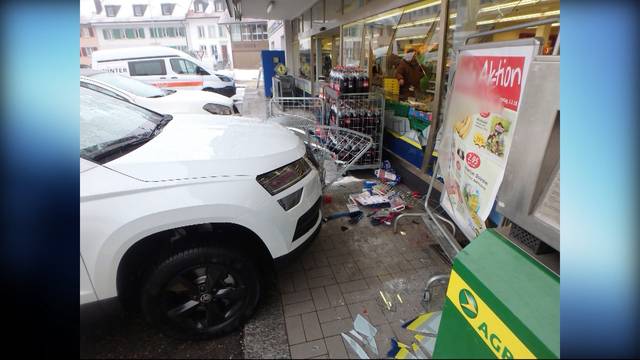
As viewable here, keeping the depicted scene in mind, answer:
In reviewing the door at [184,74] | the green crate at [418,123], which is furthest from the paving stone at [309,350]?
the door at [184,74]

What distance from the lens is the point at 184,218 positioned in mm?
1776

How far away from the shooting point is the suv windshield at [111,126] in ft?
6.01

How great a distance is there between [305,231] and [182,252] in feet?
2.72

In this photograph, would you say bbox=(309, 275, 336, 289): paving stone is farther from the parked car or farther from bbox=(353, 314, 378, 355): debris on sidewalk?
the parked car

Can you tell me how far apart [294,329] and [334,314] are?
0.31 m

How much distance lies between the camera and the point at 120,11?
1.34 metres

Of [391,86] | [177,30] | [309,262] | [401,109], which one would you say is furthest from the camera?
[391,86]

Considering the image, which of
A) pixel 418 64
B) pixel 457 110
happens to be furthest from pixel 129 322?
pixel 418 64

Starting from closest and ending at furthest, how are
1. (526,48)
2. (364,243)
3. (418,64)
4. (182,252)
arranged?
1. (526,48)
2. (182,252)
3. (364,243)
4. (418,64)

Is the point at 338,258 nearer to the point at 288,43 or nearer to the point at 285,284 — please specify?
the point at 285,284

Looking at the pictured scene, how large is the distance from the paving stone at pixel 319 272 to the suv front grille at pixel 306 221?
0.58 meters

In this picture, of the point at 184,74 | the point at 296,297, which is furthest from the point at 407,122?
the point at 184,74

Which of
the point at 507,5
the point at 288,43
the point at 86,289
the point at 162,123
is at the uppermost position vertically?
the point at 288,43
